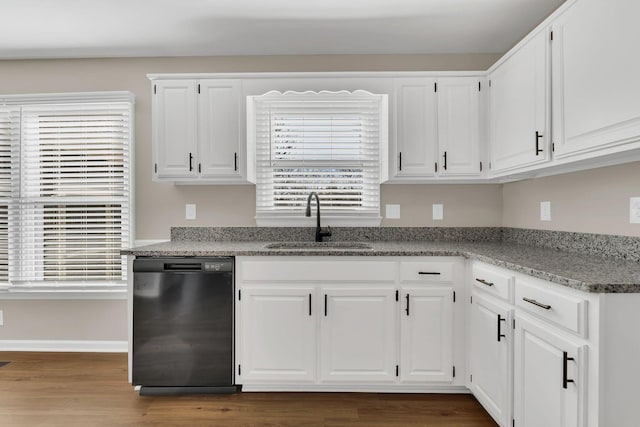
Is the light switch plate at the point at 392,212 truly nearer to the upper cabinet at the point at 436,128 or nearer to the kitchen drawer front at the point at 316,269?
the upper cabinet at the point at 436,128

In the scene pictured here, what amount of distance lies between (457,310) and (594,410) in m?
1.09

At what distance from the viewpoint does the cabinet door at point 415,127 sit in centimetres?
283

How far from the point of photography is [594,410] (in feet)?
4.41

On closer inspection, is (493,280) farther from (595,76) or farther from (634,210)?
(595,76)

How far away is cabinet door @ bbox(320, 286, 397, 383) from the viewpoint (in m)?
2.44

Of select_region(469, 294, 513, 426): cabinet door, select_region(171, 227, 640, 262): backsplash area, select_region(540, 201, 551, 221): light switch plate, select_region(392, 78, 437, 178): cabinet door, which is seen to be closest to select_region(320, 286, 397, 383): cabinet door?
select_region(469, 294, 513, 426): cabinet door

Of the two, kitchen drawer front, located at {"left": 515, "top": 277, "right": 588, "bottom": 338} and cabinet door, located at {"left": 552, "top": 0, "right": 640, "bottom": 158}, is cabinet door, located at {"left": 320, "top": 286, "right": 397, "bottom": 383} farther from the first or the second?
cabinet door, located at {"left": 552, "top": 0, "right": 640, "bottom": 158}

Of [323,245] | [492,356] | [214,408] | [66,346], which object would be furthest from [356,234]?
[66,346]

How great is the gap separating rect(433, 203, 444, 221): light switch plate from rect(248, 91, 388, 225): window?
48cm

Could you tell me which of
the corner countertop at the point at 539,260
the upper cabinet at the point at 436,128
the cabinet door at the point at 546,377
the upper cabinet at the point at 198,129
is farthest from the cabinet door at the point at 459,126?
the upper cabinet at the point at 198,129

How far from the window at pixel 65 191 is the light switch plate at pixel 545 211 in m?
3.22

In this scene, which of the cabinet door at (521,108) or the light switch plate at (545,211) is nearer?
the cabinet door at (521,108)

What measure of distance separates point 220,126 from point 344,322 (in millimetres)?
1678

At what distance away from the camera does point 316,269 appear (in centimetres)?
246
